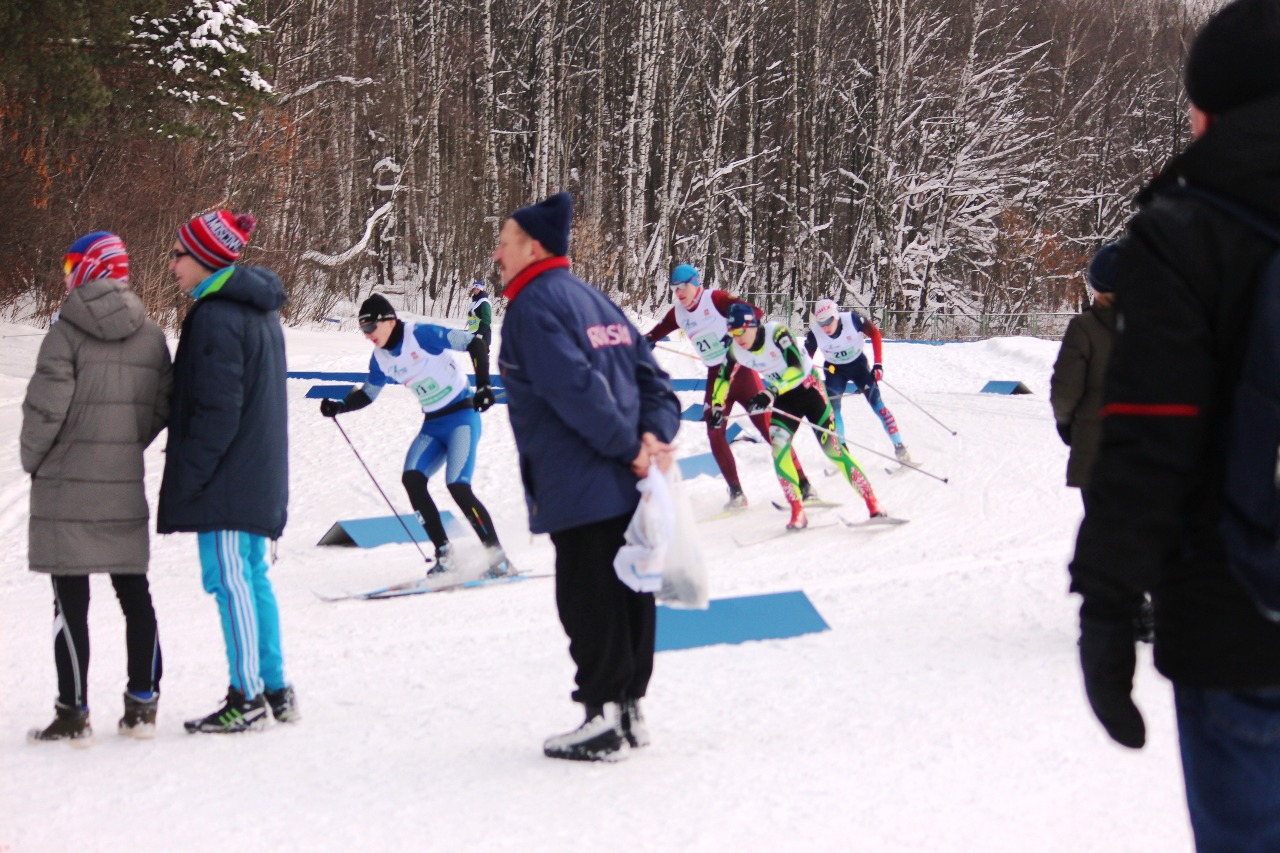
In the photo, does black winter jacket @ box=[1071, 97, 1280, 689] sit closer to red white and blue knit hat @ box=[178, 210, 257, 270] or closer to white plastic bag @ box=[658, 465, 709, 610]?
white plastic bag @ box=[658, 465, 709, 610]

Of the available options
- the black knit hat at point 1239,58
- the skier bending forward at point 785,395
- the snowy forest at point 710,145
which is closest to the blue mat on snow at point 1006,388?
the skier bending forward at point 785,395

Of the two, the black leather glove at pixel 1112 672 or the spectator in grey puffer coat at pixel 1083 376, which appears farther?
the spectator in grey puffer coat at pixel 1083 376

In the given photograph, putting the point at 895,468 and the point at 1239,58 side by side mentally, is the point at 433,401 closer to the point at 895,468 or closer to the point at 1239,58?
the point at 895,468

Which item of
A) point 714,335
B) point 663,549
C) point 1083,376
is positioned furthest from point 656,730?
point 714,335

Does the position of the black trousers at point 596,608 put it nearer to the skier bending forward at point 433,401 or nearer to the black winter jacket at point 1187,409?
the black winter jacket at point 1187,409

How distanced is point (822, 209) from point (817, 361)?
59.6ft

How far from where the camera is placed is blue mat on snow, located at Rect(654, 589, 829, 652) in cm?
548

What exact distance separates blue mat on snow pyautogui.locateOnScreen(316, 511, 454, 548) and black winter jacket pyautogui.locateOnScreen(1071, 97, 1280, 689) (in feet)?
24.7

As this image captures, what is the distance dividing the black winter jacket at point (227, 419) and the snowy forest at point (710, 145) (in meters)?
18.1

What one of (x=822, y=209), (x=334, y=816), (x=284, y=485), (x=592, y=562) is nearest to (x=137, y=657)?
(x=284, y=485)

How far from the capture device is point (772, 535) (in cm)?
876

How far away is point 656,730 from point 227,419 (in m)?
1.74

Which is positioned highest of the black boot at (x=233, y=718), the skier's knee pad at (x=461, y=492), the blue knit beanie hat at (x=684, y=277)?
the blue knit beanie hat at (x=684, y=277)

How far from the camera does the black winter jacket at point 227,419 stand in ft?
13.6
